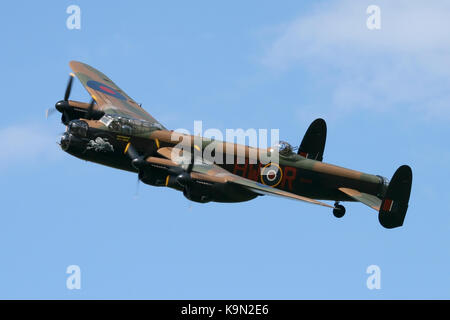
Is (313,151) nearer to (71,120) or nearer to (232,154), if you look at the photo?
(232,154)

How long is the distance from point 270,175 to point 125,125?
7814 mm

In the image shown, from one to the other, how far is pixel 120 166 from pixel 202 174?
16.8 ft

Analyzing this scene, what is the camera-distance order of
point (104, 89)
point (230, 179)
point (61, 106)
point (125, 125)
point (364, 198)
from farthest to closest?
point (104, 89) → point (61, 106) → point (364, 198) → point (125, 125) → point (230, 179)

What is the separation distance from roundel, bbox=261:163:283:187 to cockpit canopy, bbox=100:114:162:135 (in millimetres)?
6047

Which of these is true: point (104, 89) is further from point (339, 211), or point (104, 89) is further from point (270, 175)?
point (339, 211)

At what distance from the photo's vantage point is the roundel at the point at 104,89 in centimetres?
5391

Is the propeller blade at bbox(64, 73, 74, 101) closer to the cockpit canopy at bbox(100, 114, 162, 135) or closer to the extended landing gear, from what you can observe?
the cockpit canopy at bbox(100, 114, 162, 135)

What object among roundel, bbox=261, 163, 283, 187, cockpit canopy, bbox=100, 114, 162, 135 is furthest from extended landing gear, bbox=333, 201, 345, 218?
cockpit canopy, bbox=100, 114, 162, 135

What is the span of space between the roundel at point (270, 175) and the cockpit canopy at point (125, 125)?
6047mm

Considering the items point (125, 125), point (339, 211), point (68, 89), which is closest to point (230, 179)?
point (125, 125)

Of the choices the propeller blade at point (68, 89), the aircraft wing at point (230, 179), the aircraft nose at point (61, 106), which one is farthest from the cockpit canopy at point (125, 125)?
the propeller blade at point (68, 89)

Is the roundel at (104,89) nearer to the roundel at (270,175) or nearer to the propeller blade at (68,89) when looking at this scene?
the propeller blade at (68,89)

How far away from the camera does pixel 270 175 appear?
48.3 m

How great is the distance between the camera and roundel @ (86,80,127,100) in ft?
177
